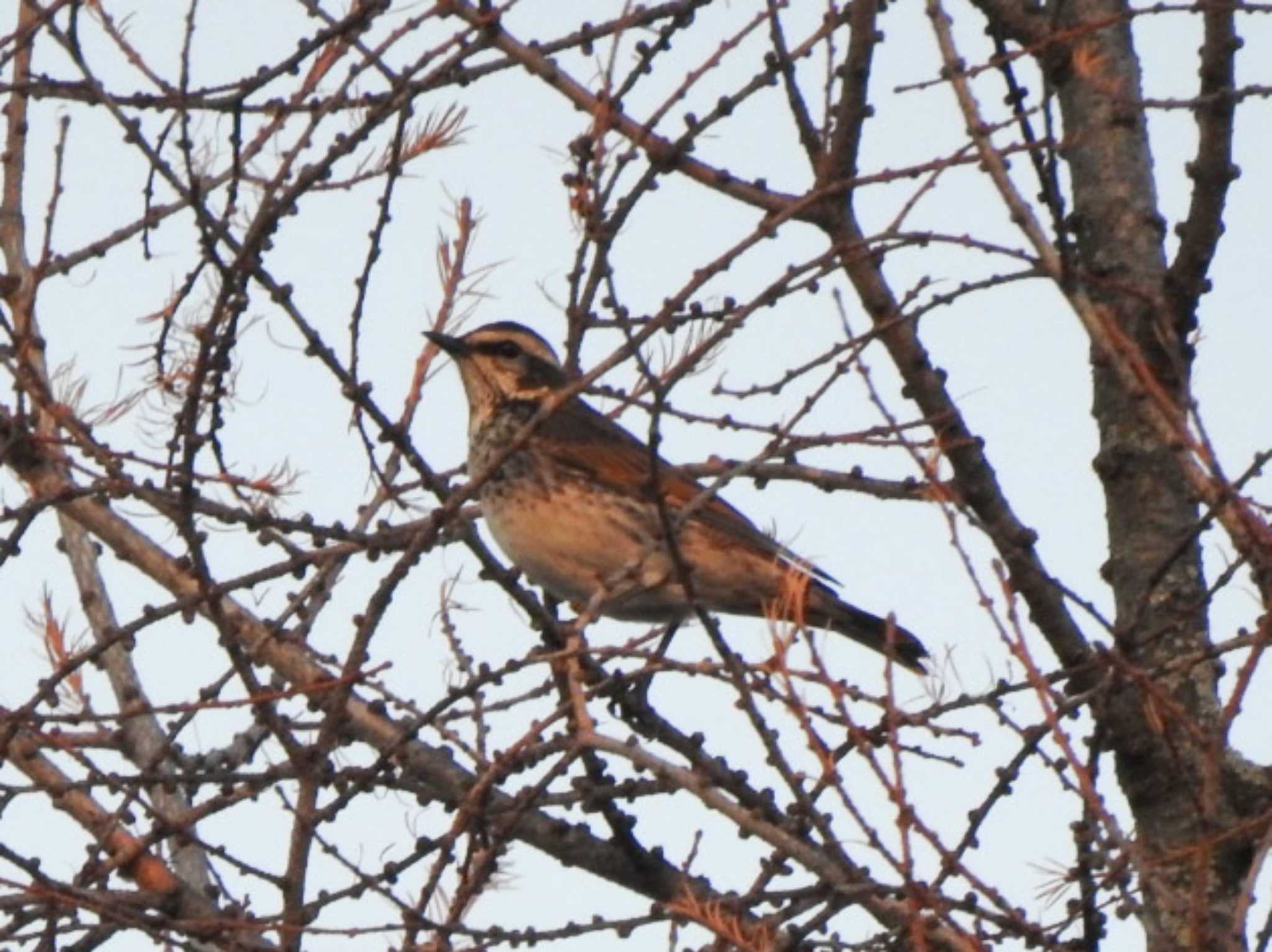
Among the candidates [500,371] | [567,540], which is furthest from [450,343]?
[500,371]

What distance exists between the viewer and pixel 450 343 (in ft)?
21.3

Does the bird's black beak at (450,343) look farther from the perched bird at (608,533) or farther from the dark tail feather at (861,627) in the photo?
the dark tail feather at (861,627)

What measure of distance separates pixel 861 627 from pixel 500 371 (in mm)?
1560

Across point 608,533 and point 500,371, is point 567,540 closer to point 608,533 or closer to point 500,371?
point 608,533

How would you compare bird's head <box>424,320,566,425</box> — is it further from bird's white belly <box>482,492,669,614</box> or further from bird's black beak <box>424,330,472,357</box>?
bird's white belly <box>482,492,669,614</box>

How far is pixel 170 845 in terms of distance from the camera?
219 inches

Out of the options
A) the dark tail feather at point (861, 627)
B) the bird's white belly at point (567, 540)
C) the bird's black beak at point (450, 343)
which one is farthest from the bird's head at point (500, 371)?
the dark tail feather at point (861, 627)

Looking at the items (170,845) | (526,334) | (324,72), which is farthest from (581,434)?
(324,72)

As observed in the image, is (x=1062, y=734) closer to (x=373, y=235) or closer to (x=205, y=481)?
(x=373, y=235)

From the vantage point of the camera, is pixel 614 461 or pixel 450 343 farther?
pixel 614 461

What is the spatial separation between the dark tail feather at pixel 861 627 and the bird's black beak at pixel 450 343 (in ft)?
3.98

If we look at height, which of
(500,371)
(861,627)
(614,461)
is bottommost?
(861,627)

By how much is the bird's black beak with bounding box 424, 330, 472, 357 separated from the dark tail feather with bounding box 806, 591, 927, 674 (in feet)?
3.98

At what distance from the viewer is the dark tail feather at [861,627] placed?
6.61m
